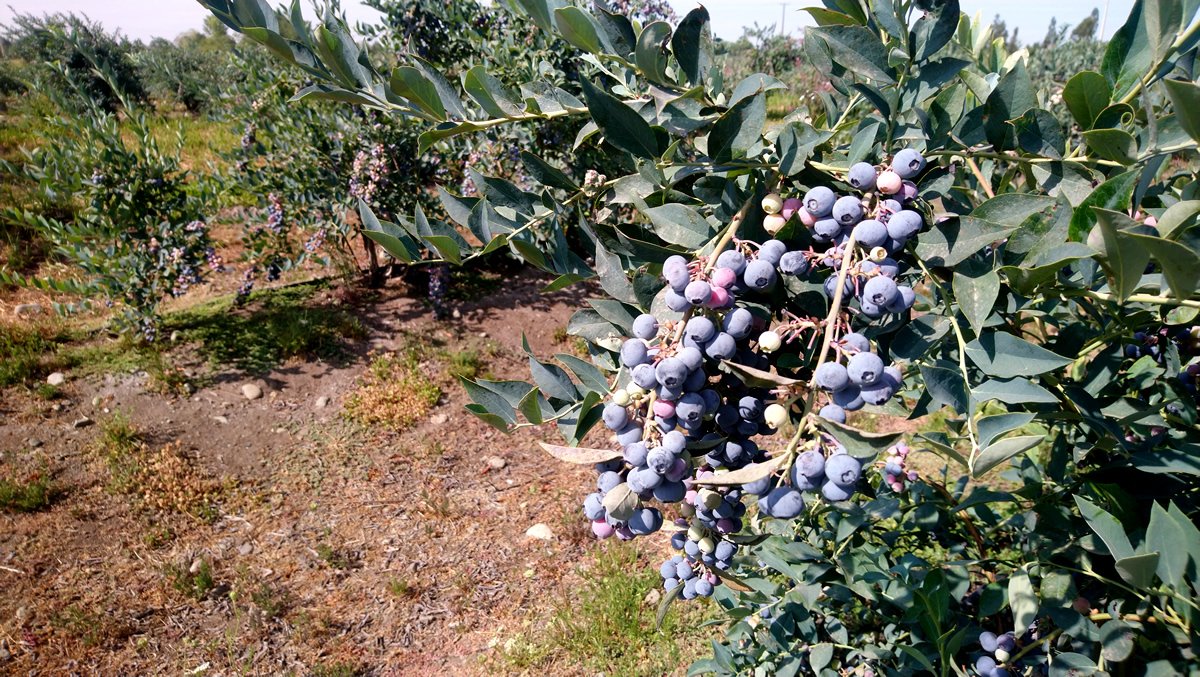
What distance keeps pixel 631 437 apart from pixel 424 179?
15.6ft

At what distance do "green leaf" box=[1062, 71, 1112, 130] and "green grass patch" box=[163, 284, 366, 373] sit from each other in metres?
4.39

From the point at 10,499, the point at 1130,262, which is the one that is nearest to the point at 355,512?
the point at 10,499

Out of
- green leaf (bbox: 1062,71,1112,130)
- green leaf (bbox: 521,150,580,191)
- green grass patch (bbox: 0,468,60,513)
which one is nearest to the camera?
green leaf (bbox: 1062,71,1112,130)

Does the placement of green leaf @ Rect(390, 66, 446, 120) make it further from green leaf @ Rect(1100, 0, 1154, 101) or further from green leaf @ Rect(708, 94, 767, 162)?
green leaf @ Rect(1100, 0, 1154, 101)

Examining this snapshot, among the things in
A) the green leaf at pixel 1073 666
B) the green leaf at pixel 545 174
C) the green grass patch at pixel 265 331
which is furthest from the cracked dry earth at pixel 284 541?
the green leaf at pixel 545 174

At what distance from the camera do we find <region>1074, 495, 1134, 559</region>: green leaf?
95 centimetres

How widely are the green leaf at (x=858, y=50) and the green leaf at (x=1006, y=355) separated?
320mm

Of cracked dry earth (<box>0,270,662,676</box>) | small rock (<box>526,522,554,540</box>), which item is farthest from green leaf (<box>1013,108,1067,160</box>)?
small rock (<box>526,522,554,540</box>)

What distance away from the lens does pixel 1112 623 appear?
1.11 meters

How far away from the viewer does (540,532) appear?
337 centimetres

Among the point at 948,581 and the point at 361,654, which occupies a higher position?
the point at 948,581

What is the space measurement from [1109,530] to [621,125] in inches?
34.7

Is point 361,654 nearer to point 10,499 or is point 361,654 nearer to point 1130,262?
point 10,499

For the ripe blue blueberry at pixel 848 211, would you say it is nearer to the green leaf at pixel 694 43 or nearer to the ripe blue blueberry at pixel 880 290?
the ripe blue blueberry at pixel 880 290
